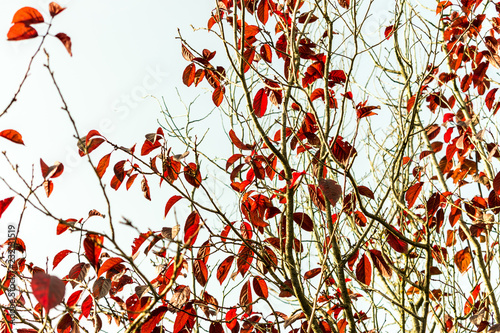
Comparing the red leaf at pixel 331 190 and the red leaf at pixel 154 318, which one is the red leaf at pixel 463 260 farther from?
the red leaf at pixel 154 318

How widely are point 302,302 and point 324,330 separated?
0.25 meters

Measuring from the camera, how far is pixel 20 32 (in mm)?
998

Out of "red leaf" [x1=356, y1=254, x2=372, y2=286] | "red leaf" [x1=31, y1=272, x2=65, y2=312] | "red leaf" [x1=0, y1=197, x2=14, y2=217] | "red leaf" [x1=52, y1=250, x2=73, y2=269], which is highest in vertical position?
"red leaf" [x1=356, y1=254, x2=372, y2=286]

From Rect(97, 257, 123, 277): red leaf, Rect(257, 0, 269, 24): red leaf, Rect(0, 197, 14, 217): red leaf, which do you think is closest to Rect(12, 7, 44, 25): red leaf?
Rect(0, 197, 14, 217): red leaf

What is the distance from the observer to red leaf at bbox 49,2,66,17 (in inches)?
39.2

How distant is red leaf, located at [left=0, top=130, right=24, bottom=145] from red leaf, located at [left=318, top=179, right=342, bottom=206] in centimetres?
83

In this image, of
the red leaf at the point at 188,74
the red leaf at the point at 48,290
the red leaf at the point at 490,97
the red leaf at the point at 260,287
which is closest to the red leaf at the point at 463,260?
the red leaf at the point at 490,97

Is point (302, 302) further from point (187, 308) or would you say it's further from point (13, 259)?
point (13, 259)

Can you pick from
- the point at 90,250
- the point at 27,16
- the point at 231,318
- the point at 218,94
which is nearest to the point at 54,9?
the point at 27,16

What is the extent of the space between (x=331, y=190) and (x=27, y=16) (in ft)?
A: 2.71

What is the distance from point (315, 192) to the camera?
1476 mm

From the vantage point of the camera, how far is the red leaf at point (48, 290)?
0.75 m

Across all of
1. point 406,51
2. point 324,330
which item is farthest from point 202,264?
point 406,51

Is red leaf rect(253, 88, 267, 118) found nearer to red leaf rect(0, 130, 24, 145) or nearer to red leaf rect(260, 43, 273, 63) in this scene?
red leaf rect(260, 43, 273, 63)
